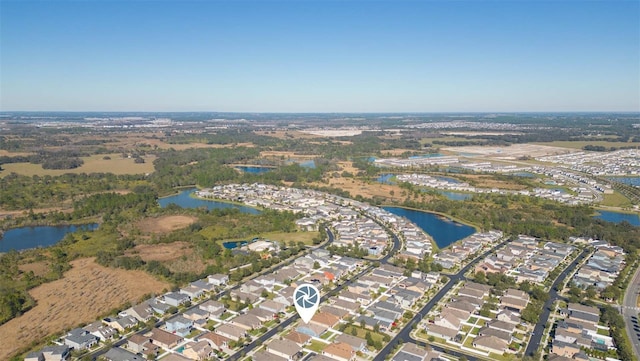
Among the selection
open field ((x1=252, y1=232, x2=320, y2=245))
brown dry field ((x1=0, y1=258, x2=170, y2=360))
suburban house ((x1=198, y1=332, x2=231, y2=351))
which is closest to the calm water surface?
open field ((x1=252, y1=232, x2=320, y2=245))

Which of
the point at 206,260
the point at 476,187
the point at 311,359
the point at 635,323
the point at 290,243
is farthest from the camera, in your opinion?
the point at 476,187

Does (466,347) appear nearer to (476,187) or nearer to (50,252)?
(50,252)

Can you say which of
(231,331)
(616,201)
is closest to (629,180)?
(616,201)

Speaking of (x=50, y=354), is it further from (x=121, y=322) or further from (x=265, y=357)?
(x=265, y=357)

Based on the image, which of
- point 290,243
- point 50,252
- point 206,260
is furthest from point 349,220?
point 50,252

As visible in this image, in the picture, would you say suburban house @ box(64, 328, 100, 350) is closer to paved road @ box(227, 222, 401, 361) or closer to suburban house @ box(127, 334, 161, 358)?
suburban house @ box(127, 334, 161, 358)

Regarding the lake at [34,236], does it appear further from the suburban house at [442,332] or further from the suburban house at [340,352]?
the suburban house at [442,332]

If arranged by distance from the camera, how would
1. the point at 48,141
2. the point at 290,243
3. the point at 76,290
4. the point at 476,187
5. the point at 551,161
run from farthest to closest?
the point at 48,141, the point at 551,161, the point at 476,187, the point at 290,243, the point at 76,290
